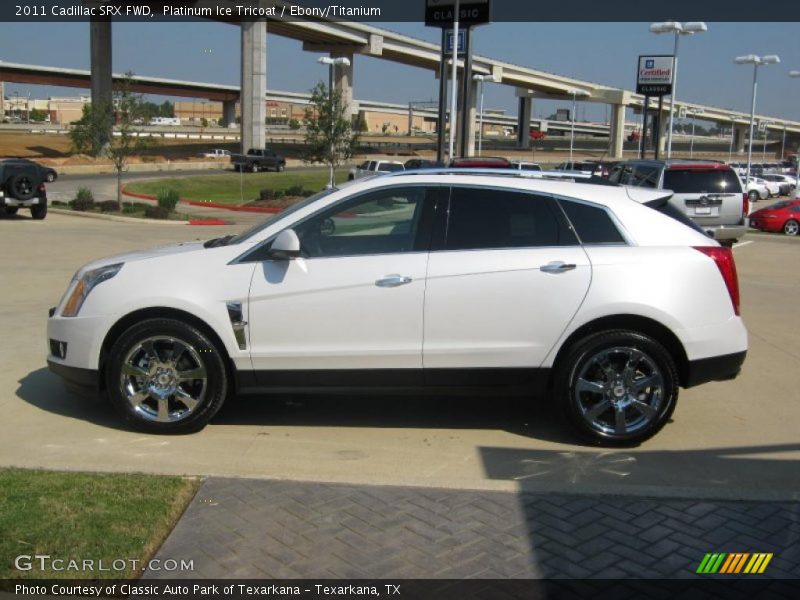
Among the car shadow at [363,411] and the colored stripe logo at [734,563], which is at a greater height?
the colored stripe logo at [734,563]

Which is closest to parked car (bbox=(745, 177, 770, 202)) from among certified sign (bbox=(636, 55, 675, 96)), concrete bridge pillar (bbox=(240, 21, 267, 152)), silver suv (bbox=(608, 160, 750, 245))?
certified sign (bbox=(636, 55, 675, 96))

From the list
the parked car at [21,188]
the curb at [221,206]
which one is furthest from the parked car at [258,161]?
the parked car at [21,188]

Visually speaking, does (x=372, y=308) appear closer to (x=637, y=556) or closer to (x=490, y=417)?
(x=490, y=417)

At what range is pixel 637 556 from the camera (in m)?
3.89

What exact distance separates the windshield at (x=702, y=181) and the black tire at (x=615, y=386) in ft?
37.8

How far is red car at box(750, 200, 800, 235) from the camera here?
2623 centimetres

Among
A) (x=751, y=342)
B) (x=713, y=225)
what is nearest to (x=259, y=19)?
(x=713, y=225)

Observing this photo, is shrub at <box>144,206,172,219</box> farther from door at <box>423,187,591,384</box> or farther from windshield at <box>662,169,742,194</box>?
door at <box>423,187,591,384</box>

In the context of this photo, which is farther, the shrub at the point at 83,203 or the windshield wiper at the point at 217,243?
the shrub at the point at 83,203

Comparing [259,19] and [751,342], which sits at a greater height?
[259,19]

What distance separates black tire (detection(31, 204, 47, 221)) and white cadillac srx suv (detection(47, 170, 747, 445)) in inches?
725

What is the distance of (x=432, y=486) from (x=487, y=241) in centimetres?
170

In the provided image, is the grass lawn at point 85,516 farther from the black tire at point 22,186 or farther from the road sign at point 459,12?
the road sign at point 459,12

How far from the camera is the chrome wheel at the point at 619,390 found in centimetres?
543
